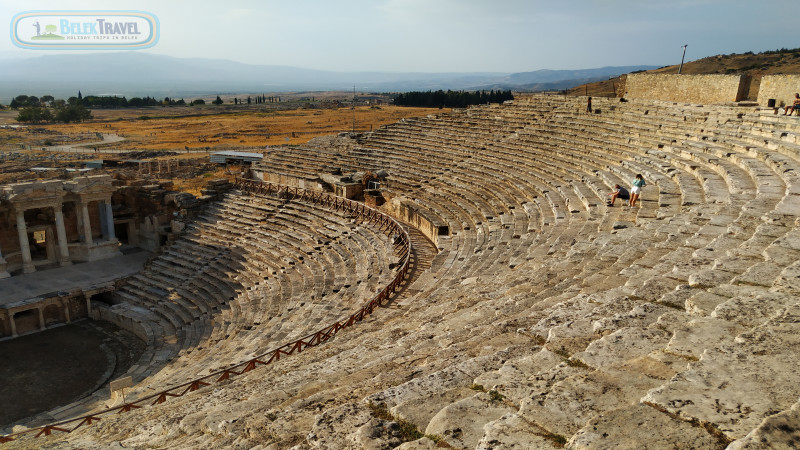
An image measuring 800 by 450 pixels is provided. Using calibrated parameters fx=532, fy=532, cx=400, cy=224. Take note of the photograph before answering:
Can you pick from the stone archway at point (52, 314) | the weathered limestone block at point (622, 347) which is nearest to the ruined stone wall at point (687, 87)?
the weathered limestone block at point (622, 347)

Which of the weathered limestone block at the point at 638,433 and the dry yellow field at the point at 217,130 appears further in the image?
the dry yellow field at the point at 217,130

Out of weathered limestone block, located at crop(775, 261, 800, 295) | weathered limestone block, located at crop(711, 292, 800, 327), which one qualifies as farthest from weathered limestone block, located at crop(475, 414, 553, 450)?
weathered limestone block, located at crop(775, 261, 800, 295)

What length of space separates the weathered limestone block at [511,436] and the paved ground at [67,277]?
23837mm

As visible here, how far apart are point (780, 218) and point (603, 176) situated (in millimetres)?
8960

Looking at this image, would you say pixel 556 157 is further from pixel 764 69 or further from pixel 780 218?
pixel 764 69

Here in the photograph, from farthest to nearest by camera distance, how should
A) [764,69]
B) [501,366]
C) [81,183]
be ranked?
[764,69], [81,183], [501,366]

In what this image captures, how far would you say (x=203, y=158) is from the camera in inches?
2037

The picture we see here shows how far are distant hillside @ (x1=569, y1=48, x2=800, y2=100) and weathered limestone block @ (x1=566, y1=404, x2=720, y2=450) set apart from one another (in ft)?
145

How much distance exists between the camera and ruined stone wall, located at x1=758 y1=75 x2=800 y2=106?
20.1 meters

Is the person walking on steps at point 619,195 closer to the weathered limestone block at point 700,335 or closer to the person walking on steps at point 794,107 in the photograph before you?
the person walking on steps at point 794,107

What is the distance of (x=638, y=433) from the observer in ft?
11.4

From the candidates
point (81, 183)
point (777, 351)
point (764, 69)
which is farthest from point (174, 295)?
point (764, 69)

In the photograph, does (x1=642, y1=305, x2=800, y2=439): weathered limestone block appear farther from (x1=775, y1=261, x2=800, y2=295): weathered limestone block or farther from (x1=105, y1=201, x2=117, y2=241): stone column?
(x1=105, y1=201, x2=117, y2=241): stone column

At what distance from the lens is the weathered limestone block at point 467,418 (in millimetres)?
3990
